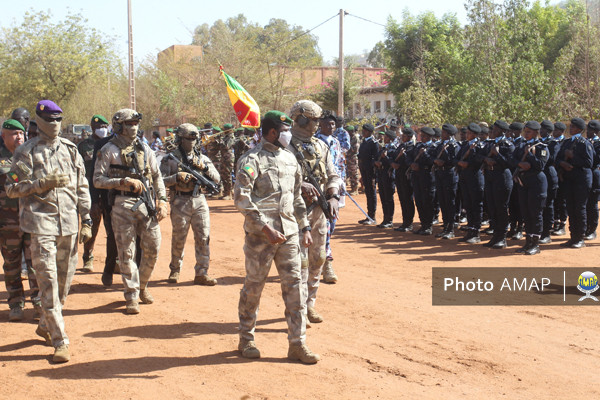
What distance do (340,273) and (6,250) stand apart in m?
4.90

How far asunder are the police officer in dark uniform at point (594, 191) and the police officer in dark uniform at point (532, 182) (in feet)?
5.29

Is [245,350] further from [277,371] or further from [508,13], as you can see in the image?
[508,13]

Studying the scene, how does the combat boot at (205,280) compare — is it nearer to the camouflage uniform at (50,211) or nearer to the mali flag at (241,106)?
the camouflage uniform at (50,211)

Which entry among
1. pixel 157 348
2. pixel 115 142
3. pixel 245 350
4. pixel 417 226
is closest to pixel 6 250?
pixel 115 142

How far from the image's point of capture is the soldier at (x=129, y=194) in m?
7.52

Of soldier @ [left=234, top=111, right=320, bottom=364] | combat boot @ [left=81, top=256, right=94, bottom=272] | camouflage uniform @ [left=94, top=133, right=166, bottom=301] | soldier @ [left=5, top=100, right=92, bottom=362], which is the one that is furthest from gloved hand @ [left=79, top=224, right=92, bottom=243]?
combat boot @ [left=81, top=256, right=94, bottom=272]

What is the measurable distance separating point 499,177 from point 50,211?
27.7 ft

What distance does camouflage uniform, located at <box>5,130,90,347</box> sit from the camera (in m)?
5.95

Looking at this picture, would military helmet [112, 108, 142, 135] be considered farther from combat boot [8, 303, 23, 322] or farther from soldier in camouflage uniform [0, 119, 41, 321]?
combat boot [8, 303, 23, 322]

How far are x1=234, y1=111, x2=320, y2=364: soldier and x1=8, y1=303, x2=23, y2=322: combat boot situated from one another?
2944 millimetres

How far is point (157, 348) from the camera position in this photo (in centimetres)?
641

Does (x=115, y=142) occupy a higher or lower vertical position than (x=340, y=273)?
higher

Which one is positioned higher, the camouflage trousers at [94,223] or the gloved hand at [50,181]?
the gloved hand at [50,181]

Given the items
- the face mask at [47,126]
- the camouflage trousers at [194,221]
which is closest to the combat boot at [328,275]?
the camouflage trousers at [194,221]
